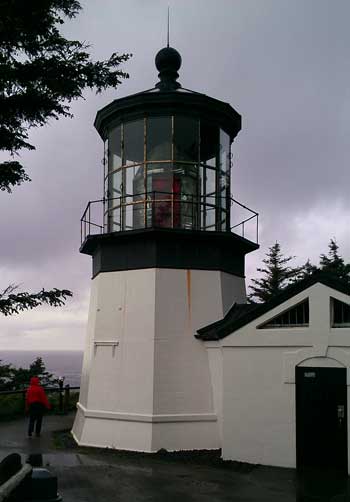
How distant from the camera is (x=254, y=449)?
11.8 m

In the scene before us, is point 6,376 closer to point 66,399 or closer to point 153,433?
point 66,399

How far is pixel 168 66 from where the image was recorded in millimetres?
14953

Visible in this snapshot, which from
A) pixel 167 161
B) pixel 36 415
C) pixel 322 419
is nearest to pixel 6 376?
pixel 36 415

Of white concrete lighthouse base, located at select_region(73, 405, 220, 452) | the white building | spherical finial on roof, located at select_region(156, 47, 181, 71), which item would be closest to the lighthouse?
white concrete lighthouse base, located at select_region(73, 405, 220, 452)

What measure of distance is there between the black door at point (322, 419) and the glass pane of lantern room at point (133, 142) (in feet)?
20.4

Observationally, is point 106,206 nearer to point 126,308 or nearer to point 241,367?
point 126,308

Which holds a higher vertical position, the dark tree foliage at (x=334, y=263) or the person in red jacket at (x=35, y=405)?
the dark tree foliage at (x=334, y=263)

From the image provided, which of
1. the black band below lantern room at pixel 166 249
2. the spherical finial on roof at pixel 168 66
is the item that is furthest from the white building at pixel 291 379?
the spherical finial on roof at pixel 168 66

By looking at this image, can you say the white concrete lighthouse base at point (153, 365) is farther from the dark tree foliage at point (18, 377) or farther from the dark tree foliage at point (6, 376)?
the dark tree foliage at point (6, 376)

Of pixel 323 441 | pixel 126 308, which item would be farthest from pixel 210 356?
pixel 323 441

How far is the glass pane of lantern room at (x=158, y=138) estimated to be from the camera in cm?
1380

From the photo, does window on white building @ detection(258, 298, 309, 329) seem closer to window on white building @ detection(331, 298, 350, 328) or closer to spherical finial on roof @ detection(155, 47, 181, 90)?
window on white building @ detection(331, 298, 350, 328)

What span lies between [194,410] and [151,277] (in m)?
3.08

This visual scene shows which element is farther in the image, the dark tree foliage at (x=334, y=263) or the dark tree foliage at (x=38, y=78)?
the dark tree foliage at (x=334, y=263)
